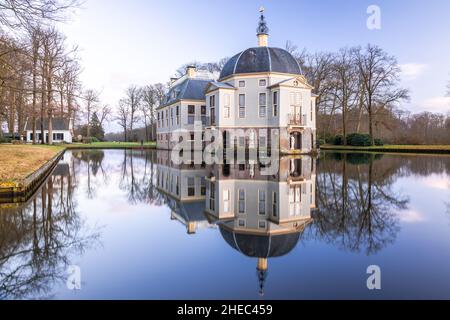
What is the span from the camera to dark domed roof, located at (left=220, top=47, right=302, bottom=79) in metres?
31.1

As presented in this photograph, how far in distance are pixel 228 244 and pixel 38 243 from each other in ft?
10.9

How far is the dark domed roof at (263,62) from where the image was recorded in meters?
31.1

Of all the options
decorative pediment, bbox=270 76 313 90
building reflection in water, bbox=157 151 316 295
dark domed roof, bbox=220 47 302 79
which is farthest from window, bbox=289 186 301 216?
dark domed roof, bbox=220 47 302 79

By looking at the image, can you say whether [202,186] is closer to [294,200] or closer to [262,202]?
[262,202]

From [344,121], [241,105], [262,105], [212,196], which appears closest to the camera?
[212,196]

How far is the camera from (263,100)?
102 ft

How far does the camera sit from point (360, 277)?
13.8 feet

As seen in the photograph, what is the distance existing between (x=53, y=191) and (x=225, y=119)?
22.1 m

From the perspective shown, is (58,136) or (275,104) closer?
(275,104)

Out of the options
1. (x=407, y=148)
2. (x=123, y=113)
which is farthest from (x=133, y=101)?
(x=407, y=148)

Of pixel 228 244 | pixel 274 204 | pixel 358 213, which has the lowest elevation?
pixel 228 244

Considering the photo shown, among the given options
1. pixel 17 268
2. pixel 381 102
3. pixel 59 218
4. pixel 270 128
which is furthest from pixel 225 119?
pixel 17 268

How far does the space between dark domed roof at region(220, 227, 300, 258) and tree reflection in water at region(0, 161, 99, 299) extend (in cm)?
253
